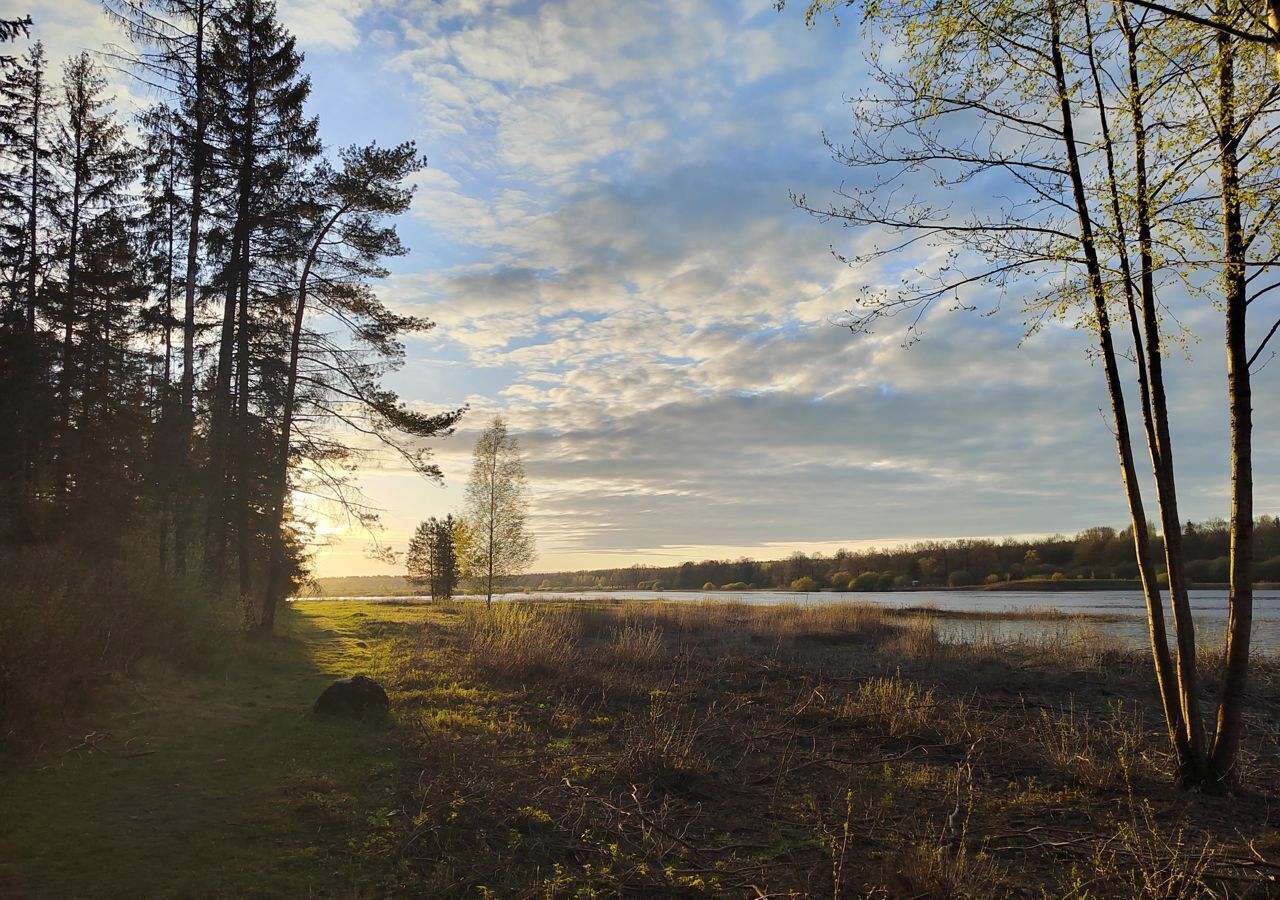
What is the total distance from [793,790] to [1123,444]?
186 inches

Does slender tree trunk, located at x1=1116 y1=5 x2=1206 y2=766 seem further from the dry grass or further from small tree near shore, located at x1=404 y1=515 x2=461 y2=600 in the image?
small tree near shore, located at x1=404 y1=515 x2=461 y2=600

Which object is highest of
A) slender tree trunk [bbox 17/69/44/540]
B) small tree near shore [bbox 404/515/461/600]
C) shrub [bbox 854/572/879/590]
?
slender tree trunk [bbox 17/69/44/540]

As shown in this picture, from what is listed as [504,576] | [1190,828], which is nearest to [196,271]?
[1190,828]

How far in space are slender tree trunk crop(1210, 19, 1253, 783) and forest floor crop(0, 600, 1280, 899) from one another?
827 mm

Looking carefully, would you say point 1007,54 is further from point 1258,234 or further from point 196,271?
point 196,271

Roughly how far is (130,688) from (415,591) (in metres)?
63.2

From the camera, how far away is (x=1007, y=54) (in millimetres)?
6801

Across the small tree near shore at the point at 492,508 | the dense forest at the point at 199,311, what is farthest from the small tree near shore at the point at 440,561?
A: the dense forest at the point at 199,311

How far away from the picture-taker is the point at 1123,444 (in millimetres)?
6918

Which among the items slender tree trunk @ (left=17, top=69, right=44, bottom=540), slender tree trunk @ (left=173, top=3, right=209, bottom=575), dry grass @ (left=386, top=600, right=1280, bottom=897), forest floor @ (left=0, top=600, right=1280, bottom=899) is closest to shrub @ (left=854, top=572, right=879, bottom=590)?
dry grass @ (left=386, top=600, right=1280, bottom=897)

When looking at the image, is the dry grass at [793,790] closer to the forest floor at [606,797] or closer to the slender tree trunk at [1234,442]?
the forest floor at [606,797]

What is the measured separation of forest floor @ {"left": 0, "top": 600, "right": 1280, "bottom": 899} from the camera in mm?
4621

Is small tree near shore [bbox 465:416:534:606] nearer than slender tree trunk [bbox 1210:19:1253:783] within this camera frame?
No

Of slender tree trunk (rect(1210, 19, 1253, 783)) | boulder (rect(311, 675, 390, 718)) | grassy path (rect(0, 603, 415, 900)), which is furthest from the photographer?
boulder (rect(311, 675, 390, 718))
